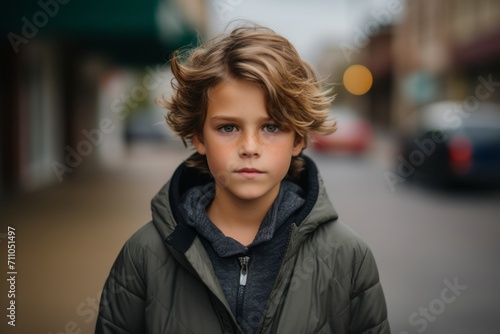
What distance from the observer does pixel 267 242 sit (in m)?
2.14

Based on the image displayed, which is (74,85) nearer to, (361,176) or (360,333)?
(361,176)

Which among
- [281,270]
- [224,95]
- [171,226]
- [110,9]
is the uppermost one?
[110,9]

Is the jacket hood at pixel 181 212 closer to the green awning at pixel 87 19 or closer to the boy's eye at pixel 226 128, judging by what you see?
the boy's eye at pixel 226 128

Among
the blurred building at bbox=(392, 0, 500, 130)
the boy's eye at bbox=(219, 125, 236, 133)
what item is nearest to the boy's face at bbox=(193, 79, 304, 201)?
the boy's eye at bbox=(219, 125, 236, 133)

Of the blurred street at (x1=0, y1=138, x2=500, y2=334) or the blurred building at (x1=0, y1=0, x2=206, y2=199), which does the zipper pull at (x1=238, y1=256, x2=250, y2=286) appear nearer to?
the blurred street at (x1=0, y1=138, x2=500, y2=334)

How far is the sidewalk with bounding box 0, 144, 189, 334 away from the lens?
491cm

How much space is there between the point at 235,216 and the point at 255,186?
0.20 m

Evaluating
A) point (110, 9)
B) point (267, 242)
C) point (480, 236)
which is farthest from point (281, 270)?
point (110, 9)

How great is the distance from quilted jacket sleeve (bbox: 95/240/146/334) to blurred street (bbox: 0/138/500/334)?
2.57 metres

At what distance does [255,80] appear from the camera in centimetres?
204

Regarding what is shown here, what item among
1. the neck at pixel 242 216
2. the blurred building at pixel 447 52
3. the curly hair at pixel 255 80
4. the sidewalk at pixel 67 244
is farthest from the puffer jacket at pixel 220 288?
the blurred building at pixel 447 52

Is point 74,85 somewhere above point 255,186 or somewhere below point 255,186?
above

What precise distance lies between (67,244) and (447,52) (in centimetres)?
2874

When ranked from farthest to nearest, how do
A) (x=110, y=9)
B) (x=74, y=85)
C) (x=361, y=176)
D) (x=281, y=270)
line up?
1. (x=74, y=85)
2. (x=361, y=176)
3. (x=110, y=9)
4. (x=281, y=270)
